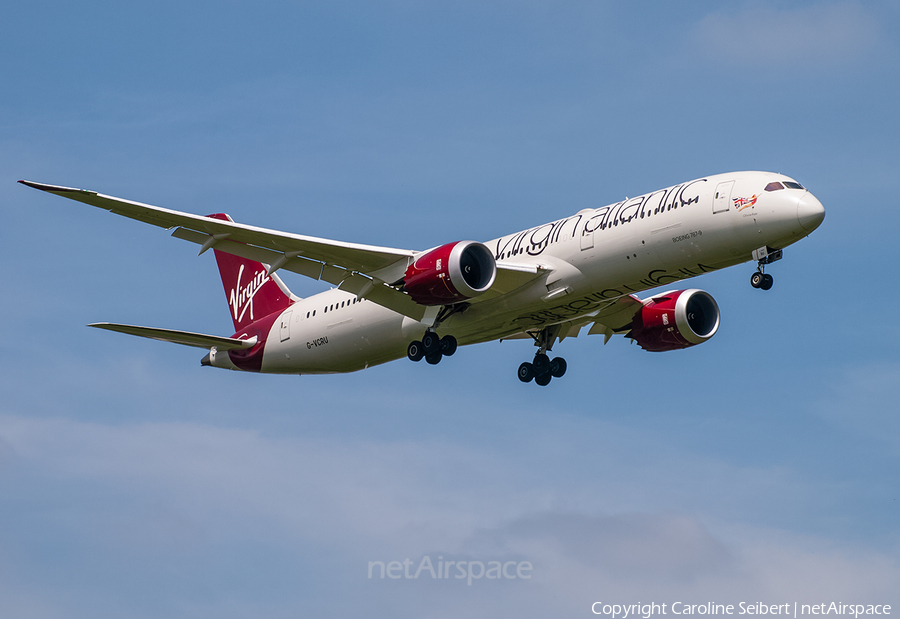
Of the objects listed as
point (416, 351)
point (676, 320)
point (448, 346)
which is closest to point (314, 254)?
point (416, 351)

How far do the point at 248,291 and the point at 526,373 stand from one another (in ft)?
44.0

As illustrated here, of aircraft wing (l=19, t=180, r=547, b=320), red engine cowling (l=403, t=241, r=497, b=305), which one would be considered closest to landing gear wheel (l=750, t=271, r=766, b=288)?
aircraft wing (l=19, t=180, r=547, b=320)

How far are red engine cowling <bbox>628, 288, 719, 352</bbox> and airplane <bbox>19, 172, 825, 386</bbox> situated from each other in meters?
0.05

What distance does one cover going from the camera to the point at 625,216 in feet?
119

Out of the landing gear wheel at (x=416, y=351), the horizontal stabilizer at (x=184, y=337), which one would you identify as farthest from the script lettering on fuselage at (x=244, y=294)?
the landing gear wheel at (x=416, y=351)

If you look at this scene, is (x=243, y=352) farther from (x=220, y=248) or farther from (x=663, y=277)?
(x=663, y=277)

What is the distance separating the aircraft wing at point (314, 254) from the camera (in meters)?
36.7

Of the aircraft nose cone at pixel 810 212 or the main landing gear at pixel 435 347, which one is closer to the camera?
the aircraft nose cone at pixel 810 212

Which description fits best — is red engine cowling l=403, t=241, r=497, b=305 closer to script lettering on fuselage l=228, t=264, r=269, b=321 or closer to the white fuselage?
the white fuselage

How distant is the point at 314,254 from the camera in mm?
38719

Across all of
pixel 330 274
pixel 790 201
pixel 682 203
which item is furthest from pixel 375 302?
pixel 790 201

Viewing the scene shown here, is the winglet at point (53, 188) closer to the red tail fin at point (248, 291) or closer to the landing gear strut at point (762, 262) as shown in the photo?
the red tail fin at point (248, 291)

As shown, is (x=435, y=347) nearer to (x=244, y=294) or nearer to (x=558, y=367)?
(x=558, y=367)

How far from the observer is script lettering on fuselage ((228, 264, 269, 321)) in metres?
49.7
